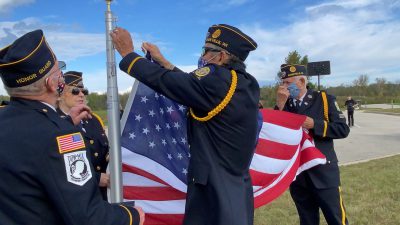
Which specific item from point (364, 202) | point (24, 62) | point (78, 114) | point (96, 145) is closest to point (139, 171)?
point (96, 145)

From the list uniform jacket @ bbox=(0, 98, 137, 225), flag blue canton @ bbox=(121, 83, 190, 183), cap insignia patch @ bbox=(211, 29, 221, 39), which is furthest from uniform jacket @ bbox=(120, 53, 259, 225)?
uniform jacket @ bbox=(0, 98, 137, 225)

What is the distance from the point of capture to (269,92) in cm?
3725

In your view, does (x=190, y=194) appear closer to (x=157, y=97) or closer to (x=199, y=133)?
(x=199, y=133)

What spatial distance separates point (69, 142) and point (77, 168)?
0.12 metres

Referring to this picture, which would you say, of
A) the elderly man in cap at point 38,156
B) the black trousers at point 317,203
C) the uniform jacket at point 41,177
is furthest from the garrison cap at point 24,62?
the black trousers at point 317,203

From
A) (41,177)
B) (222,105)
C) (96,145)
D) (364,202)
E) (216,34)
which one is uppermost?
(216,34)

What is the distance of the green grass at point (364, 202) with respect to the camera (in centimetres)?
612

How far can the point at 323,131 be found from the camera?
4516 millimetres

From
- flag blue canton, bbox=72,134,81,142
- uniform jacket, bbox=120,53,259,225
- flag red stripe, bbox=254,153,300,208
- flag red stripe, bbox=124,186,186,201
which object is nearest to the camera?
flag blue canton, bbox=72,134,81,142

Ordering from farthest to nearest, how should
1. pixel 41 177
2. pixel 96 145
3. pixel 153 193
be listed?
pixel 96 145
pixel 153 193
pixel 41 177

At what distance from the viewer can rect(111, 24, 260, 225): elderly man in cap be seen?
2609mm

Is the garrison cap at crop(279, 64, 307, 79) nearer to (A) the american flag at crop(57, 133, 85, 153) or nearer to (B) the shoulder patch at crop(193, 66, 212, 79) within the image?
(B) the shoulder patch at crop(193, 66, 212, 79)

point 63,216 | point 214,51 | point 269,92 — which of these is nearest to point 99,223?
point 63,216

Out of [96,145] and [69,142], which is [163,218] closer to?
[96,145]
